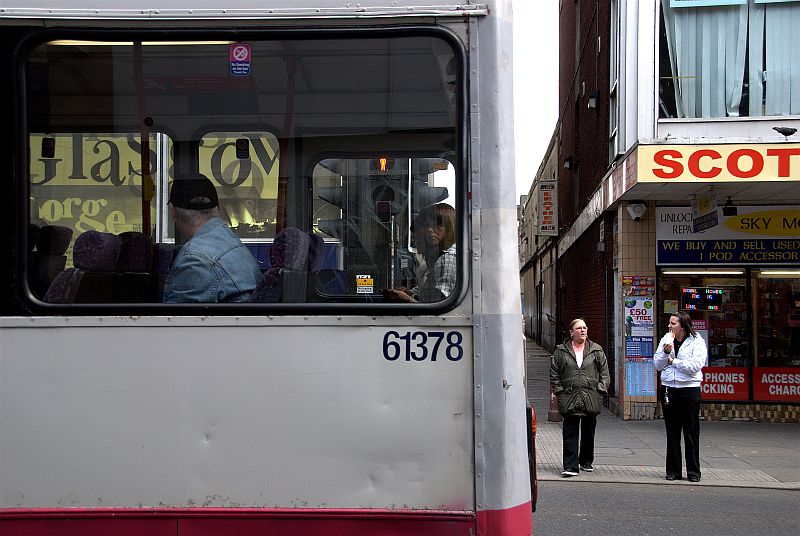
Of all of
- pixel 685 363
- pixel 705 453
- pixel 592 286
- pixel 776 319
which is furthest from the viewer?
pixel 592 286

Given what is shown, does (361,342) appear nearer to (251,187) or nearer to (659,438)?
(251,187)

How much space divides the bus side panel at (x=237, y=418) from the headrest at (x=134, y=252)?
33 centimetres

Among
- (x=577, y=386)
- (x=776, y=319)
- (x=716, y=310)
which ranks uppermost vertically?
(x=716, y=310)

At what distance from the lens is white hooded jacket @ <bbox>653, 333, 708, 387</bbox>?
967 centimetres

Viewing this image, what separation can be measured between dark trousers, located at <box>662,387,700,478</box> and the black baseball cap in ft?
25.1

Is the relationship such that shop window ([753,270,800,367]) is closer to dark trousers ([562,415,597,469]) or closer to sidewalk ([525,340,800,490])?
sidewalk ([525,340,800,490])

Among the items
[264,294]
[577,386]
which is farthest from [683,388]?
[264,294]

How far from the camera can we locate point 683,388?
9.82m

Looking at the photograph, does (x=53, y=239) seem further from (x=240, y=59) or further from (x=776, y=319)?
(x=776, y=319)

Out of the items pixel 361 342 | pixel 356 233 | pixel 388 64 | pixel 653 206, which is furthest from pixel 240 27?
pixel 653 206

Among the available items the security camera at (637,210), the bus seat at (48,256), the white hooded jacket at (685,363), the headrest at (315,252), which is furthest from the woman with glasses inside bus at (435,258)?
the security camera at (637,210)

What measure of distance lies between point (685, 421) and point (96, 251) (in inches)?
320

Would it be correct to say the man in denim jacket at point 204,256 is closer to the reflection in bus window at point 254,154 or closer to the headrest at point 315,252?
the reflection in bus window at point 254,154

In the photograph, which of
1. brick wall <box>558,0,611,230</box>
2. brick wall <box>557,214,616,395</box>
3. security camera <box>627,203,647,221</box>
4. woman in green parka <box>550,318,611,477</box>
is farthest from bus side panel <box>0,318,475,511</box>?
brick wall <box>558,0,611,230</box>
